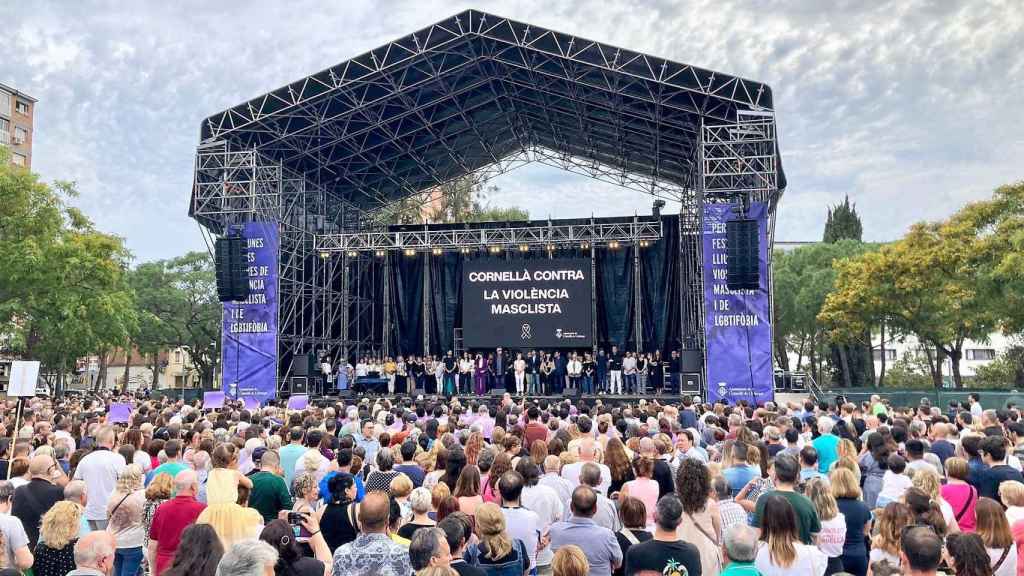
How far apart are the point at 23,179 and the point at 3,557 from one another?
2629 cm

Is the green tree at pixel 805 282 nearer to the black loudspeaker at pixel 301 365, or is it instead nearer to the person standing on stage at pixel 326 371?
the person standing on stage at pixel 326 371

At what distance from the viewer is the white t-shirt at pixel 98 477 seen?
6309 millimetres

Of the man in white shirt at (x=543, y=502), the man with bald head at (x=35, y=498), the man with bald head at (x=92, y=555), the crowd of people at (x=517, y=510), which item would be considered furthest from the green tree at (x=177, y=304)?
the man with bald head at (x=92, y=555)

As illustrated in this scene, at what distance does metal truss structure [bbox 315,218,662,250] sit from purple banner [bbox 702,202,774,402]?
3408 millimetres

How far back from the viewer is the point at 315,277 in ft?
83.6

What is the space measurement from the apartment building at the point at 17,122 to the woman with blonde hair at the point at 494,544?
6120cm

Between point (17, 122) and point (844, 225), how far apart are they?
58.7 m

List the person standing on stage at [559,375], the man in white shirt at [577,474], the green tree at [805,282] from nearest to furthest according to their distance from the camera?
the man in white shirt at [577,474]
the person standing on stage at [559,375]
the green tree at [805,282]

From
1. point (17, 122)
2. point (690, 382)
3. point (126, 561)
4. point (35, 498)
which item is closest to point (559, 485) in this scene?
point (126, 561)

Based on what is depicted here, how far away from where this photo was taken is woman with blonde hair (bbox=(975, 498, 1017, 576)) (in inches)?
167

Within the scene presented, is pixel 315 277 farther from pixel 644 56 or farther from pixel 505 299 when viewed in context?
pixel 644 56

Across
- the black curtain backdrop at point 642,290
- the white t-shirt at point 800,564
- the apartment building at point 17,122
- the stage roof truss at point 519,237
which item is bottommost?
the white t-shirt at point 800,564

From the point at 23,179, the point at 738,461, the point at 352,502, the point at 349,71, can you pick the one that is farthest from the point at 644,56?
the point at 23,179

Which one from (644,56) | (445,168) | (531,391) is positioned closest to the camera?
(644,56)
